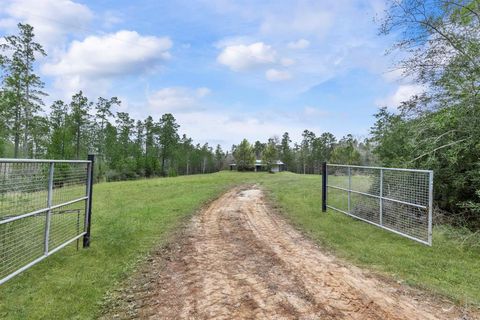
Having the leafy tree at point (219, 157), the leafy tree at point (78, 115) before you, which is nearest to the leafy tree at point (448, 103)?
the leafy tree at point (78, 115)

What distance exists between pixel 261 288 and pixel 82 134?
3797cm

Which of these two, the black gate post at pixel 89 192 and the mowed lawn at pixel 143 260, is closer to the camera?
the mowed lawn at pixel 143 260

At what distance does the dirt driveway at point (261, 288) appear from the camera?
10.7ft

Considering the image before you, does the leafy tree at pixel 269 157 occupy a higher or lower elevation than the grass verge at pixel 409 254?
higher

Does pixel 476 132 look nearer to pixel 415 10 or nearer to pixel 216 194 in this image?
pixel 415 10

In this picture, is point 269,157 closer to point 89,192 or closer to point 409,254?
point 409,254

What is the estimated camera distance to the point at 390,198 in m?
6.94

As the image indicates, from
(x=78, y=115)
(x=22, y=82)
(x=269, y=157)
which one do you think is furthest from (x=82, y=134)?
(x=269, y=157)

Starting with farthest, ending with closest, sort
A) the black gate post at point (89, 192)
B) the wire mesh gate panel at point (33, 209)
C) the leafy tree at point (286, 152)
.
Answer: the leafy tree at point (286, 152)
the black gate post at point (89, 192)
the wire mesh gate panel at point (33, 209)

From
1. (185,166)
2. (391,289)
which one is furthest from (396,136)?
(185,166)

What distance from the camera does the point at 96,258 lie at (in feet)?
17.1

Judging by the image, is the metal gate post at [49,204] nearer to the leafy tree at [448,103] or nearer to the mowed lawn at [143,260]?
the mowed lawn at [143,260]

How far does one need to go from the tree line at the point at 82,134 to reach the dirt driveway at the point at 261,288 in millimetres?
17581

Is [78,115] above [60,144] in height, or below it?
above
